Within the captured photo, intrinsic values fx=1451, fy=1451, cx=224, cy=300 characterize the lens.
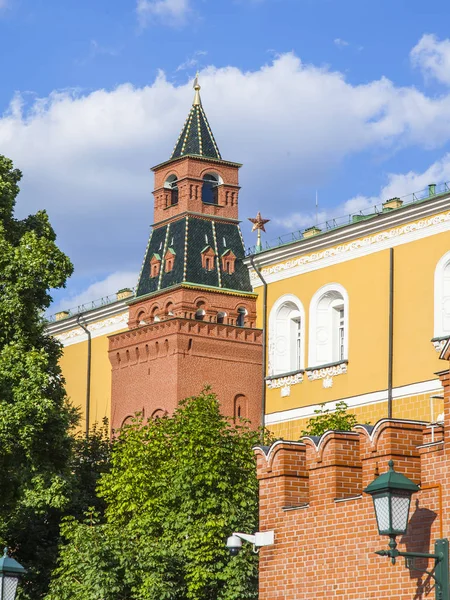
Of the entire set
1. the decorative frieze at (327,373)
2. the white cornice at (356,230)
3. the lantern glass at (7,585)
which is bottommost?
the lantern glass at (7,585)

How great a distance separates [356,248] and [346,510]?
79.6ft

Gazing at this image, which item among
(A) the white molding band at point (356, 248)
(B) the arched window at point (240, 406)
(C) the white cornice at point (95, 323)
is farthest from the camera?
(C) the white cornice at point (95, 323)

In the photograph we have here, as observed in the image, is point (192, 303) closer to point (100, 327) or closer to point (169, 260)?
point (169, 260)

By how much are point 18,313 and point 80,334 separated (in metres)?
24.1

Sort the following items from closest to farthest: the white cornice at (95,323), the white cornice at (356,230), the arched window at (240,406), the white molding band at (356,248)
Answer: the white cornice at (356,230), the white molding band at (356,248), the arched window at (240,406), the white cornice at (95,323)

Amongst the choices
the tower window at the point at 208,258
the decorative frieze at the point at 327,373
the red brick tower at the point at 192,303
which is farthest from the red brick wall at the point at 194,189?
the decorative frieze at the point at 327,373

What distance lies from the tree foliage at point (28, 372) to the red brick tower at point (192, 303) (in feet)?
40.2

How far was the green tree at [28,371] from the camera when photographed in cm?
2759

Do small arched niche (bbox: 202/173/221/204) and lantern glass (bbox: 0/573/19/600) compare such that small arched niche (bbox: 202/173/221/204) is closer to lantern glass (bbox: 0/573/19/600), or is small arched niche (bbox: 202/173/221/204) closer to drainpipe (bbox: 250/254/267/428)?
drainpipe (bbox: 250/254/267/428)

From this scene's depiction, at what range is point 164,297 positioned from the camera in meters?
44.2

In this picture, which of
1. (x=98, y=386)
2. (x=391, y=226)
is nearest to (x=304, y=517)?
(x=391, y=226)

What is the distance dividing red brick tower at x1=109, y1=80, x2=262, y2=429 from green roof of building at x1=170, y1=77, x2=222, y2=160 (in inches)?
1.2

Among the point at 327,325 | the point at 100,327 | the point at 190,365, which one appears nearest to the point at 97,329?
the point at 100,327

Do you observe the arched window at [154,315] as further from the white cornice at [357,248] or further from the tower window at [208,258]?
the white cornice at [357,248]
